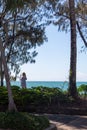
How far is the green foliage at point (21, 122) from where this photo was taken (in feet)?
31.9

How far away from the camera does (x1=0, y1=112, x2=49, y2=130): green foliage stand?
9.71 meters

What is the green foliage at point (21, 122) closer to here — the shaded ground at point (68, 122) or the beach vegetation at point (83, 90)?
the shaded ground at point (68, 122)

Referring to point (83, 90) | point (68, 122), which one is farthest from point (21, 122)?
point (83, 90)

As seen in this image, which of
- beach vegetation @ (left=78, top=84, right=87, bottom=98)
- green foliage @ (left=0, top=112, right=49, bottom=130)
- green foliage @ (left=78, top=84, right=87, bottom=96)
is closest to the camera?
green foliage @ (left=0, top=112, right=49, bottom=130)

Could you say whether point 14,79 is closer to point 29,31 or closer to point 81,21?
point 29,31

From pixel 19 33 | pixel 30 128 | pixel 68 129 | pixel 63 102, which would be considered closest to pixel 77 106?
pixel 63 102

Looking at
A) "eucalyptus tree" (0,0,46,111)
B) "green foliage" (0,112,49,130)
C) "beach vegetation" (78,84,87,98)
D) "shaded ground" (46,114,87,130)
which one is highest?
"eucalyptus tree" (0,0,46,111)

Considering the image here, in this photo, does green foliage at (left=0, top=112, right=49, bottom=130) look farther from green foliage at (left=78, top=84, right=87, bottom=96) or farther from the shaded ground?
green foliage at (left=78, top=84, right=87, bottom=96)

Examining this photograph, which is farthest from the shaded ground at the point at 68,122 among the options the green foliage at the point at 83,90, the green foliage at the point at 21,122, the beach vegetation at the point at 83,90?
the green foliage at the point at 83,90

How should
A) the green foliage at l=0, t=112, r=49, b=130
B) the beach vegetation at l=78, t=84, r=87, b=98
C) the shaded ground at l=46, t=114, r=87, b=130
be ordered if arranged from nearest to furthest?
the green foliage at l=0, t=112, r=49, b=130 → the shaded ground at l=46, t=114, r=87, b=130 → the beach vegetation at l=78, t=84, r=87, b=98

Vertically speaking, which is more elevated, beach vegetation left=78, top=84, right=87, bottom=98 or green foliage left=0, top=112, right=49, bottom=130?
beach vegetation left=78, top=84, right=87, bottom=98

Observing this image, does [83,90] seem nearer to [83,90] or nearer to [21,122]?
[83,90]

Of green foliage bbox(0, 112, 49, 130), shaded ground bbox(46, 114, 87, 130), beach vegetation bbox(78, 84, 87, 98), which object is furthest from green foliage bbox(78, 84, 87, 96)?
green foliage bbox(0, 112, 49, 130)

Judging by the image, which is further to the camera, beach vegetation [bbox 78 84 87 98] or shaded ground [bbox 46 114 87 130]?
beach vegetation [bbox 78 84 87 98]
